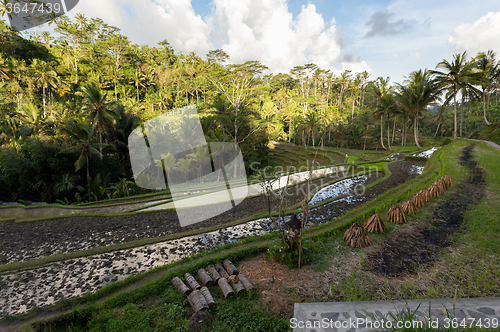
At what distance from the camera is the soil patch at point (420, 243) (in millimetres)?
4348

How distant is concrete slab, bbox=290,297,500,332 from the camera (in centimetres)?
280

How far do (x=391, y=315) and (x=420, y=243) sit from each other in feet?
10.4

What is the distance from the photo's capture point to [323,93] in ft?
152

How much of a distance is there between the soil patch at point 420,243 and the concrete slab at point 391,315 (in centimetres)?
99

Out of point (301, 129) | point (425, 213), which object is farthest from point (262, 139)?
point (425, 213)

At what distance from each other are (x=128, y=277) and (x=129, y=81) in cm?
3955

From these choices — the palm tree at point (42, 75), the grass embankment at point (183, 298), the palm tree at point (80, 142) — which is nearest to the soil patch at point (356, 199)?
the grass embankment at point (183, 298)

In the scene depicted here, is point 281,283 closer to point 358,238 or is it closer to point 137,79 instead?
point 358,238

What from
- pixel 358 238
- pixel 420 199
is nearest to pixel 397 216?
pixel 420 199

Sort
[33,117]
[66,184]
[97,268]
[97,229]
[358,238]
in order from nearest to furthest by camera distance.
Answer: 1. [97,268]
2. [358,238]
3. [97,229]
4. [66,184]
5. [33,117]

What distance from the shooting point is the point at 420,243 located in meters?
5.07

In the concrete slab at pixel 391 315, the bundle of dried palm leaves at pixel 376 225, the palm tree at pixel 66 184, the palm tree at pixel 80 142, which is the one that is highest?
the palm tree at pixel 80 142

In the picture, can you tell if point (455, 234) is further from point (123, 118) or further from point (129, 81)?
point (129, 81)

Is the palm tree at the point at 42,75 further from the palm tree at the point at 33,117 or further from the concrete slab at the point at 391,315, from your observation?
the concrete slab at the point at 391,315
